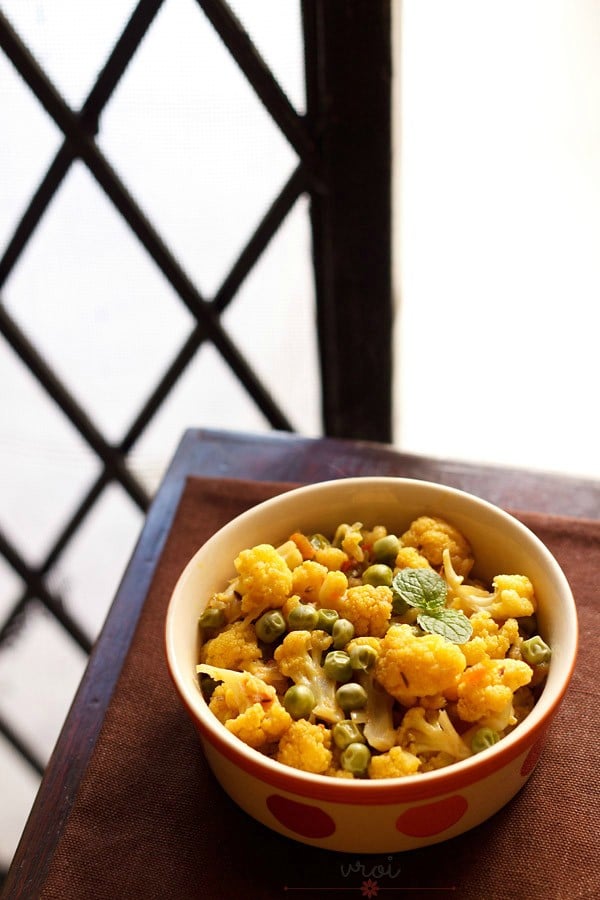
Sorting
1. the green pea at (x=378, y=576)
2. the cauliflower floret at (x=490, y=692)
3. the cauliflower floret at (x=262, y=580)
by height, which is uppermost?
the cauliflower floret at (x=262, y=580)

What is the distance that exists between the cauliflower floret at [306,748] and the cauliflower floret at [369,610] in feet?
0.40

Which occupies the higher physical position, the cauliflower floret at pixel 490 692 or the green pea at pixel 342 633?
the green pea at pixel 342 633

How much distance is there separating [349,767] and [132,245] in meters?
1.18

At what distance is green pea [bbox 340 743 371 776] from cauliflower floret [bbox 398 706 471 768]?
36 mm

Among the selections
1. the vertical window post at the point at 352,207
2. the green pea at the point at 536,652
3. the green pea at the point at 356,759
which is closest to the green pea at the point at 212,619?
the green pea at the point at 356,759

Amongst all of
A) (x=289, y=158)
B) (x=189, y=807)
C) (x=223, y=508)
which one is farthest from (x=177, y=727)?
(x=289, y=158)

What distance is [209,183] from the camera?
155cm

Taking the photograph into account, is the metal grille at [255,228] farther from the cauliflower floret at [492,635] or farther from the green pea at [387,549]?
the cauliflower floret at [492,635]

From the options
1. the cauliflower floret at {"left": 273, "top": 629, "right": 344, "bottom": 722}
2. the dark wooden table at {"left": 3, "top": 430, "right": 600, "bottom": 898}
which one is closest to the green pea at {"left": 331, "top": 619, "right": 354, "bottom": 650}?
the cauliflower floret at {"left": 273, "top": 629, "right": 344, "bottom": 722}

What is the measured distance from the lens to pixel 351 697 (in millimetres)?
808

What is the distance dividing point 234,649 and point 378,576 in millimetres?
172

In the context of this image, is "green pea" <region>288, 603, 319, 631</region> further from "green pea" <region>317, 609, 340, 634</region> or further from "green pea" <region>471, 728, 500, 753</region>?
"green pea" <region>471, 728, 500, 753</region>

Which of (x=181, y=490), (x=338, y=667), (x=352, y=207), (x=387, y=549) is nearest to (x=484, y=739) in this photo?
(x=338, y=667)

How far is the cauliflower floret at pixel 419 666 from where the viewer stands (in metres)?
0.77
